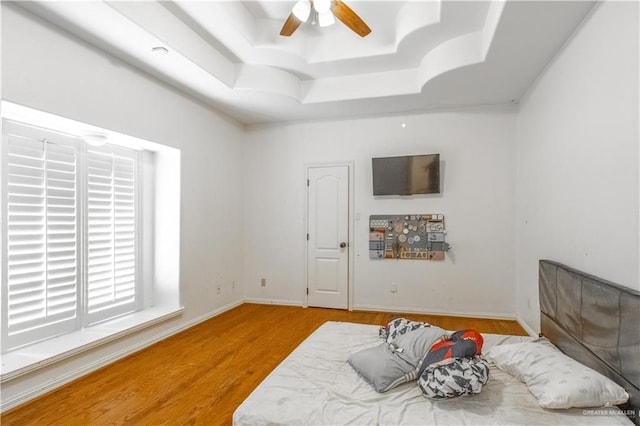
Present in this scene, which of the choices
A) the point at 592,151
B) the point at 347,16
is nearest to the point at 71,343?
the point at 347,16

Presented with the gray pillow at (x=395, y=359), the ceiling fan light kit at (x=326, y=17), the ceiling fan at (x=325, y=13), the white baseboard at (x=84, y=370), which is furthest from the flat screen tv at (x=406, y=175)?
the white baseboard at (x=84, y=370)

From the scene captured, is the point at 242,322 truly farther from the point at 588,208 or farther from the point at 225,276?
the point at 588,208

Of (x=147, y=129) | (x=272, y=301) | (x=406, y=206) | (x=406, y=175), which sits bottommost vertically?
(x=272, y=301)

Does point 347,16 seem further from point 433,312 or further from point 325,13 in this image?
point 433,312

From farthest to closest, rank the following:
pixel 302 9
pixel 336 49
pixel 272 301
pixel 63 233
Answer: pixel 272 301, pixel 336 49, pixel 63 233, pixel 302 9

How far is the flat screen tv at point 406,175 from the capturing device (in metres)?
4.21

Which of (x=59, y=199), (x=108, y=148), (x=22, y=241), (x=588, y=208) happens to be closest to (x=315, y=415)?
(x=588, y=208)

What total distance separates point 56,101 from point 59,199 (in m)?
0.83

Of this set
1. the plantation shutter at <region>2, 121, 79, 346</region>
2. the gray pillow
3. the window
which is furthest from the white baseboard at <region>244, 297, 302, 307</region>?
the gray pillow

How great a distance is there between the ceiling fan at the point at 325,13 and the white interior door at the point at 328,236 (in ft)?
7.25

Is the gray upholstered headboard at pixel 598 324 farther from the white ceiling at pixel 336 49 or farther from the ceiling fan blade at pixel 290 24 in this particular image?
the ceiling fan blade at pixel 290 24

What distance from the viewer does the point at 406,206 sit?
14.3 ft

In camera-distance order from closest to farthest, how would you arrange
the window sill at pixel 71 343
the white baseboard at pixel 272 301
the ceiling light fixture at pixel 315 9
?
the window sill at pixel 71 343 < the ceiling light fixture at pixel 315 9 < the white baseboard at pixel 272 301

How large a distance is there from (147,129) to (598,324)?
383 centimetres
